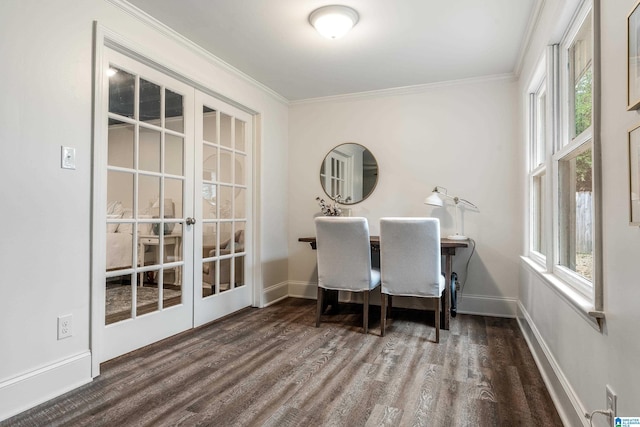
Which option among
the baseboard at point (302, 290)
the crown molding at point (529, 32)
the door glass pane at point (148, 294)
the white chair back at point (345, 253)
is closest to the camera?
the crown molding at point (529, 32)

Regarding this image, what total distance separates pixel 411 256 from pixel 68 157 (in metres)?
2.30

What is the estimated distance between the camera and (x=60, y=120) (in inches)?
74.7

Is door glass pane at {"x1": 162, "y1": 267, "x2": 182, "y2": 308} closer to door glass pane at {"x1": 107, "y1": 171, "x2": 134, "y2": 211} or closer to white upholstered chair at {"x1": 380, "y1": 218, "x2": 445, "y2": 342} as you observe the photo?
door glass pane at {"x1": 107, "y1": 171, "x2": 134, "y2": 211}

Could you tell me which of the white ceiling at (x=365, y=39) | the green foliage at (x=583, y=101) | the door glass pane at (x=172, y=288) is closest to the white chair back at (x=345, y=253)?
the door glass pane at (x=172, y=288)

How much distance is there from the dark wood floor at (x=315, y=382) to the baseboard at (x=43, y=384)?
5 cm

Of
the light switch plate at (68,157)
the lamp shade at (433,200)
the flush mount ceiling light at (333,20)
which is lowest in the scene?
the lamp shade at (433,200)

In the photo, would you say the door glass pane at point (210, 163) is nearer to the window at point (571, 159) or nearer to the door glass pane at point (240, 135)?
the door glass pane at point (240, 135)

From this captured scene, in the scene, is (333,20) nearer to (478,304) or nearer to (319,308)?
(319,308)

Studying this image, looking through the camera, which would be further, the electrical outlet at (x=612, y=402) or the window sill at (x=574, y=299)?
the window sill at (x=574, y=299)

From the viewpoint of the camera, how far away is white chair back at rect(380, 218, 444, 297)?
268 cm

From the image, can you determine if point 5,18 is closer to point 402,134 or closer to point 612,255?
point 612,255

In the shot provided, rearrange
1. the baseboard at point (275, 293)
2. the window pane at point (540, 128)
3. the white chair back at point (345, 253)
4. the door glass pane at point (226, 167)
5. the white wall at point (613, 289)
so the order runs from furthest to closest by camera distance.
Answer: the baseboard at point (275, 293) < the door glass pane at point (226, 167) < the white chair back at point (345, 253) < the window pane at point (540, 128) < the white wall at point (613, 289)

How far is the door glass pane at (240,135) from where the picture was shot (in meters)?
3.50

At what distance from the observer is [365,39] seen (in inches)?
107
